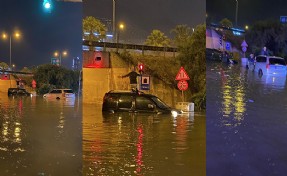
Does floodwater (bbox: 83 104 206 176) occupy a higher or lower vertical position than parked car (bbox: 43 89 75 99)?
lower

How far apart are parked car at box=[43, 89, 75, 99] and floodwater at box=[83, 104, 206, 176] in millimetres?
706

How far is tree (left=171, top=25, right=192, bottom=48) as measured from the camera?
303 inches

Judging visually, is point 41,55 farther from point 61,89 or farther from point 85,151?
point 85,151

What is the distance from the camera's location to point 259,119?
430 centimetres

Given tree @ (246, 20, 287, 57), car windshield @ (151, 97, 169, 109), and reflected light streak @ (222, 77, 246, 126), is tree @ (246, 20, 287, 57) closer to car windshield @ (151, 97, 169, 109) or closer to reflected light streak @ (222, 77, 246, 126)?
reflected light streak @ (222, 77, 246, 126)

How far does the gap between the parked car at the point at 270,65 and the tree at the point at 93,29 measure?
2853mm

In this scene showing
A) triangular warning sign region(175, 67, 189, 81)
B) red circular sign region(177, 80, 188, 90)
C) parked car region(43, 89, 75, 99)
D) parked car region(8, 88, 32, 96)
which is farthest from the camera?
red circular sign region(177, 80, 188, 90)

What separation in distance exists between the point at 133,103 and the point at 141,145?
7.94 ft

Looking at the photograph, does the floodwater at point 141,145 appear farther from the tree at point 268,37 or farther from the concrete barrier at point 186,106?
the tree at point 268,37

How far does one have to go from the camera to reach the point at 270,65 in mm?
4066

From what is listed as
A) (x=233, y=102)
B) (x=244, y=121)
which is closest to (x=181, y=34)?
(x=233, y=102)

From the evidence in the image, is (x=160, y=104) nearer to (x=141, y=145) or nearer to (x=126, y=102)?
(x=126, y=102)

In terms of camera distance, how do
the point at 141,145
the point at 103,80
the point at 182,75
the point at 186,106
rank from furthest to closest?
the point at 186,106, the point at 182,75, the point at 103,80, the point at 141,145

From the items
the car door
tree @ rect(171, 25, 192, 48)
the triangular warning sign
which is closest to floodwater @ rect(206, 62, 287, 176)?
the car door
